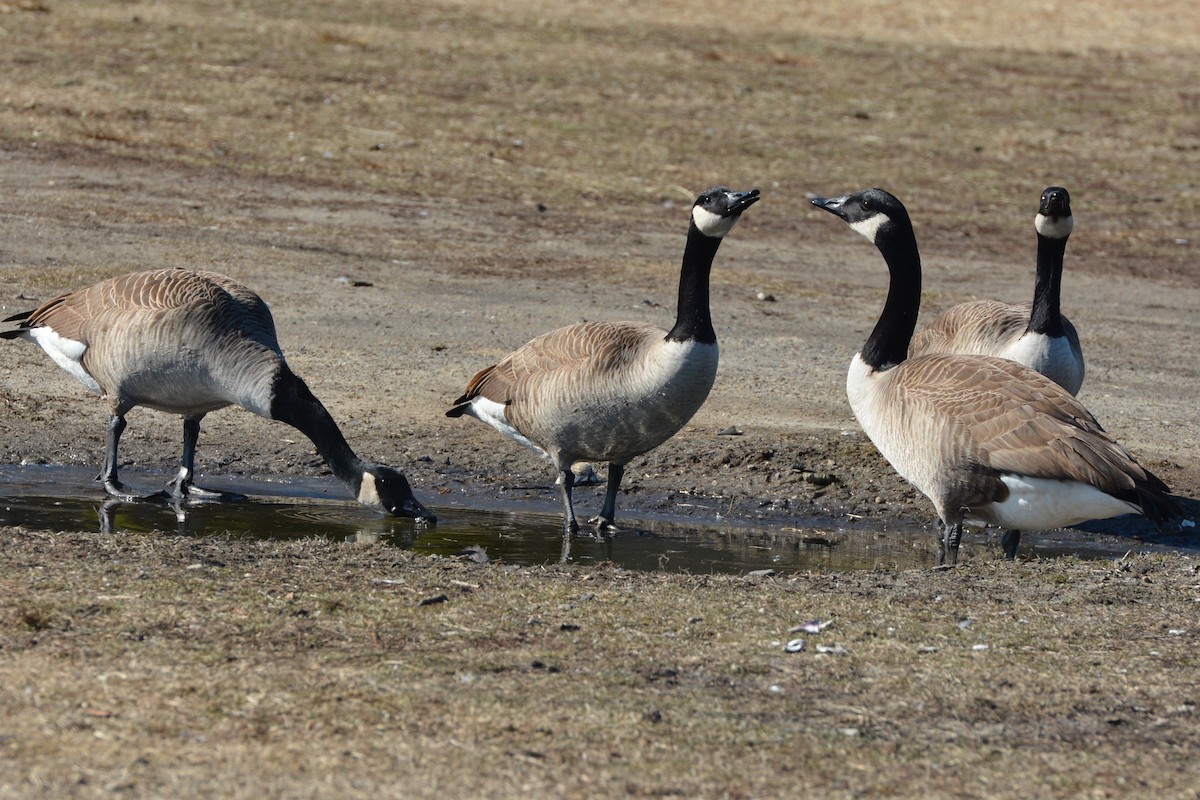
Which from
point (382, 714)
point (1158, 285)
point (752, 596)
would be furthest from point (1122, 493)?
point (1158, 285)

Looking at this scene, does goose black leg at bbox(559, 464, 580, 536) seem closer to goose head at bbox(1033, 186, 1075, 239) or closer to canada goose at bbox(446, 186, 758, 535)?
canada goose at bbox(446, 186, 758, 535)

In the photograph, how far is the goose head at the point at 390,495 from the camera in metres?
7.63

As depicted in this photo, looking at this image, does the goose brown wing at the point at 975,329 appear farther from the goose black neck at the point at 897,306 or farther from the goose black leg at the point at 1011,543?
the goose black leg at the point at 1011,543

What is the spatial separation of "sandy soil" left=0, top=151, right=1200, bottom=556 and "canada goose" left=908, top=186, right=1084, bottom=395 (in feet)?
2.72

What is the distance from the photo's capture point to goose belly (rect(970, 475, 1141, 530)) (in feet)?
21.3

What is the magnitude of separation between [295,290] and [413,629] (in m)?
7.64

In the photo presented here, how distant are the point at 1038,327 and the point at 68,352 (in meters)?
5.21

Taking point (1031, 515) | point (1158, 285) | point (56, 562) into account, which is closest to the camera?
point (56, 562)

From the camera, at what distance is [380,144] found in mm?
18031

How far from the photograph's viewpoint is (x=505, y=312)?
12266 mm

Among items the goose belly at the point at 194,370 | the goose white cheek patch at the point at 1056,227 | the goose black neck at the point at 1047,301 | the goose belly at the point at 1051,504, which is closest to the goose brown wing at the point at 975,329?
the goose black neck at the point at 1047,301

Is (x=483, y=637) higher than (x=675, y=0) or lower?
lower

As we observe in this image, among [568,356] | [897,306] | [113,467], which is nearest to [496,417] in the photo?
[568,356]

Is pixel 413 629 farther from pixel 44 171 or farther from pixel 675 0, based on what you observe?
pixel 675 0
